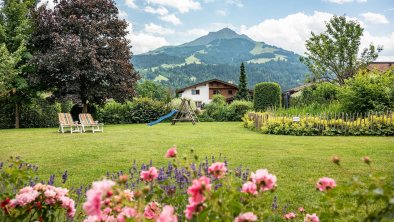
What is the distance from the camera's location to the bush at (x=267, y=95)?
24.0 metres

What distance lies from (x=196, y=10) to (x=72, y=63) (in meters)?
29.0

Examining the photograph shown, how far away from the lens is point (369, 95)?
14.8 meters

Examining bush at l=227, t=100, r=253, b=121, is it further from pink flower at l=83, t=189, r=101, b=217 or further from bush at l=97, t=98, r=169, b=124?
pink flower at l=83, t=189, r=101, b=217

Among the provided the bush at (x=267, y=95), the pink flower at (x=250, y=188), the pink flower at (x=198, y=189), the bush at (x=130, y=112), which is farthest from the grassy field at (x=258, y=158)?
the bush at (x=130, y=112)

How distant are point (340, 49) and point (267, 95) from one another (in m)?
13.6

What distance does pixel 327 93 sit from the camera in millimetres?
22469

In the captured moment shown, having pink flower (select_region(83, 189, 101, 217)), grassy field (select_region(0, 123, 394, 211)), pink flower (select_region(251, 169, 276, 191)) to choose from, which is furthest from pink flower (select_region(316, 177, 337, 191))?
grassy field (select_region(0, 123, 394, 211))

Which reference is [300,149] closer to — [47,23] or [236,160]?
[236,160]

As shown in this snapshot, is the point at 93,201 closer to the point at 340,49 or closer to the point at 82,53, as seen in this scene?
the point at 82,53

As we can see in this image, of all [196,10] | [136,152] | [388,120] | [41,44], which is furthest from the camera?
[196,10]

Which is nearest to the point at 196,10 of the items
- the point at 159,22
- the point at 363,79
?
the point at 363,79

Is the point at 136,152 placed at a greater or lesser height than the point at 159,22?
lesser

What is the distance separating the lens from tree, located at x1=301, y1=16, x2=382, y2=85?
3306cm

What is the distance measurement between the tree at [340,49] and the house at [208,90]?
80.7ft
